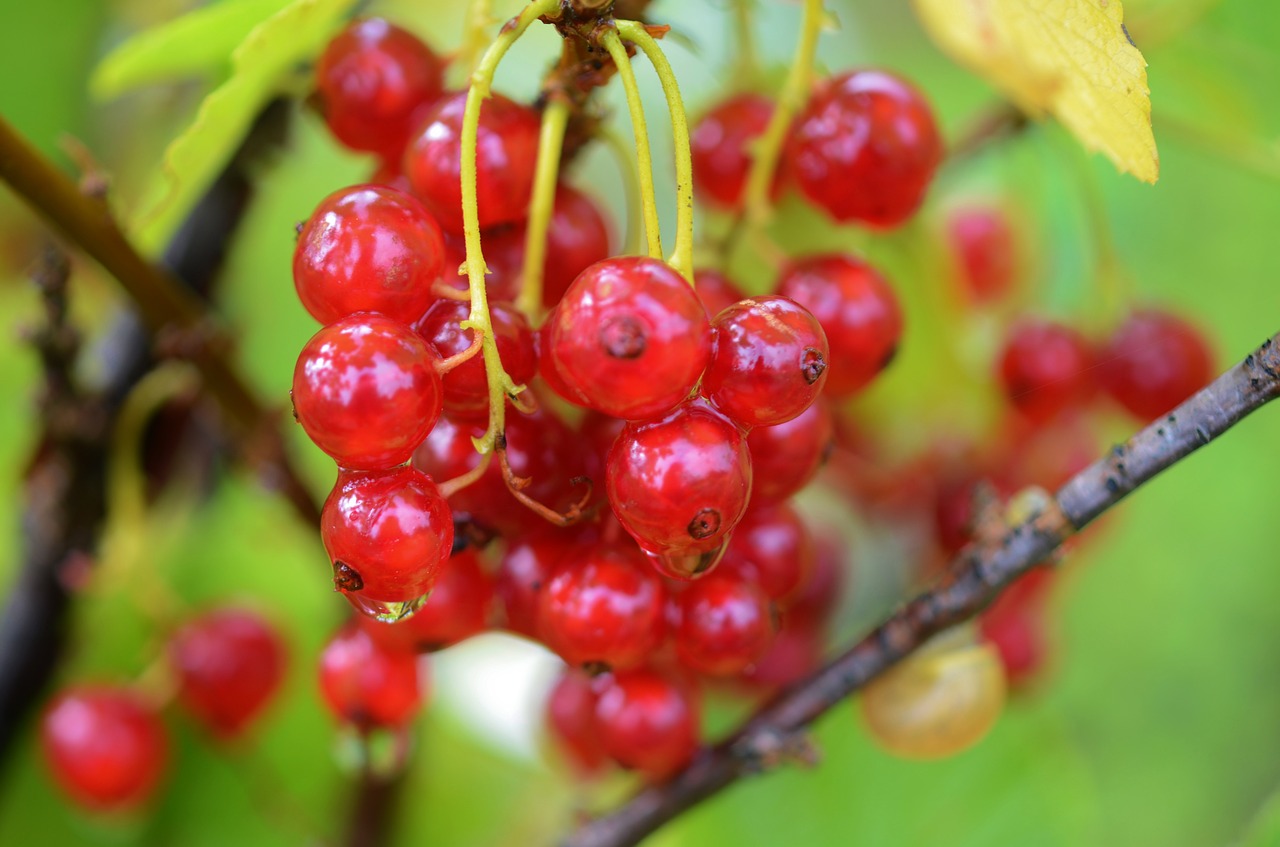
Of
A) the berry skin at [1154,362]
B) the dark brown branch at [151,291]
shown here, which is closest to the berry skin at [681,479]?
the dark brown branch at [151,291]

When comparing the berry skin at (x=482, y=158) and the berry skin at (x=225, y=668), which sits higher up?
the berry skin at (x=482, y=158)

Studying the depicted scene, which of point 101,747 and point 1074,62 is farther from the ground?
point 1074,62

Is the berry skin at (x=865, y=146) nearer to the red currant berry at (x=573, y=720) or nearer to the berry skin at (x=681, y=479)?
the berry skin at (x=681, y=479)

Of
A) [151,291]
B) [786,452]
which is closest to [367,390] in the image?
[786,452]

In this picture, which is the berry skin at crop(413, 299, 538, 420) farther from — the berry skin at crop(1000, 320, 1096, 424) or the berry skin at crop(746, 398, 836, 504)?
the berry skin at crop(1000, 320, 1096, 424)

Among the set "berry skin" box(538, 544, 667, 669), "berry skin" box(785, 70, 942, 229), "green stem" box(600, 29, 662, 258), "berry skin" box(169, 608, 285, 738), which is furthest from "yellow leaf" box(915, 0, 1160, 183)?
"berry skin" box(169, 608, 285, 738)

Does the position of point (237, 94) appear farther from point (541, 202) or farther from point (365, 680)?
point (365, 680)

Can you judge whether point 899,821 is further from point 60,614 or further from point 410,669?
point 60,614
